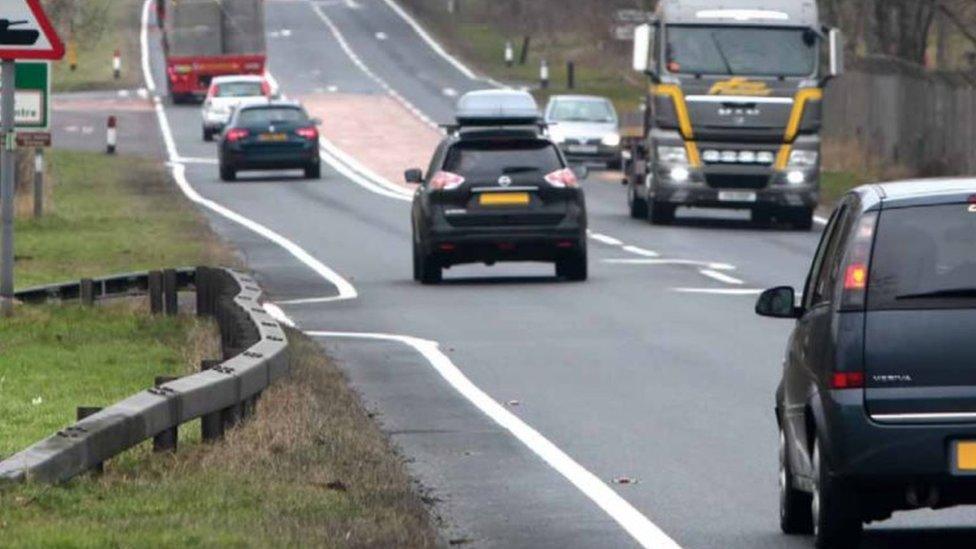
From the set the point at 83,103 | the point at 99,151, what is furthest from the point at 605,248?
the point at 83,103

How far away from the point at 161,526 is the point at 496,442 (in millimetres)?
5093

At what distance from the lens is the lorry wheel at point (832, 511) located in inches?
425

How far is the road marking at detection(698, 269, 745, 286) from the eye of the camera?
30.5 meters

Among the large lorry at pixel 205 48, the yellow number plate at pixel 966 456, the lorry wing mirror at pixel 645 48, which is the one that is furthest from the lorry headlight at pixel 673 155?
the large lorry at pixel 205 48

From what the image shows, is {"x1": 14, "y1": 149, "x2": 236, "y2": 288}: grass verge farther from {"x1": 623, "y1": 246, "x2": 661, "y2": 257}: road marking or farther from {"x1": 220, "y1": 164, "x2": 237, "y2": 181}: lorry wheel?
{"x1": 623, "y1": 246, "x2": 661, "y2": 257}: road marking

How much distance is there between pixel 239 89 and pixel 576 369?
2046 inches

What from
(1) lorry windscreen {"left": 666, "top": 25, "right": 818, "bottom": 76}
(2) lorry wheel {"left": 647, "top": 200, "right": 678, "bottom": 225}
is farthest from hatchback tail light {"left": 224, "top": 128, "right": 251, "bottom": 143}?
(1) lorry windscreen {"left": 666, "top": 25, "right": 818, "bottom": 76}

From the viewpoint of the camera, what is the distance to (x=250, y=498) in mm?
12016

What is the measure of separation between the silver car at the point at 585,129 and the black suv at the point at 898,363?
48276mm

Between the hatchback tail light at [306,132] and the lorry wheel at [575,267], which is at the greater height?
the lorry wheel at [575,267]

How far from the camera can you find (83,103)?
83.2m

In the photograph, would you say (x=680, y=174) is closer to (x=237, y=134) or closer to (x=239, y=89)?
(x=237, y=134)

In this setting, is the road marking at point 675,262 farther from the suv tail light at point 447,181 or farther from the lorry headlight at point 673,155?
the lorry headlight at point 673,155

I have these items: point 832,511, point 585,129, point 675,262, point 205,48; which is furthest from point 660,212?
point 205,48
